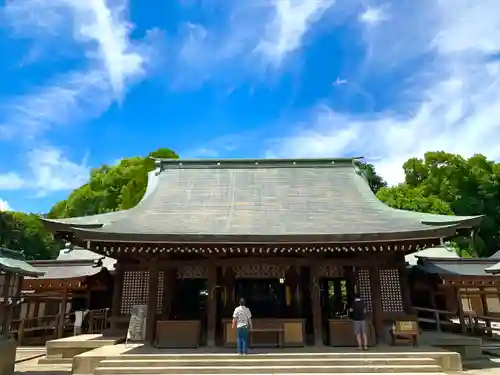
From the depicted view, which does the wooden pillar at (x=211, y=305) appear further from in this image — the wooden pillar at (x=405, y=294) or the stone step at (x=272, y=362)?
the wooden pillar at (x=405, y=294)

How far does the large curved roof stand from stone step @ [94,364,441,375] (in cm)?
312

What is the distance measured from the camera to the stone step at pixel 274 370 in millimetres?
9133

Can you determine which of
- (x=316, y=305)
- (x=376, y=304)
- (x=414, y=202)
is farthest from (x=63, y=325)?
(x=414, y=202)

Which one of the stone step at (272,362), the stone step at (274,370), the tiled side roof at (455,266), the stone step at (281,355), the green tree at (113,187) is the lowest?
the stone step at (274,370)

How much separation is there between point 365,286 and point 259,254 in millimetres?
3504

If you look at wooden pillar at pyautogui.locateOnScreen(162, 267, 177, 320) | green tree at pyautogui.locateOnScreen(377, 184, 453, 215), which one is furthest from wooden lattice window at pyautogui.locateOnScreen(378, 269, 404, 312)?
green tree at pyautogui.locateOnScreen(377, 184, 453, 215)

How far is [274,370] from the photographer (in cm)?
918

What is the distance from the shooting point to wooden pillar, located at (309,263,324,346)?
11.1m

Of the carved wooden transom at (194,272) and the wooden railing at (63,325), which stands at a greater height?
the carved wooden transom at (194,272)

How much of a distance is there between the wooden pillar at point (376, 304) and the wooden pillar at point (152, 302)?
255 inches

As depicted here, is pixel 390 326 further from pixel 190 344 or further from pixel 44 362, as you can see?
pixel 44 362

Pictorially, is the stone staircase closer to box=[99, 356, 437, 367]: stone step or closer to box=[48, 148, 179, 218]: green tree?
box=[99, 356, 437, 367]: stone step

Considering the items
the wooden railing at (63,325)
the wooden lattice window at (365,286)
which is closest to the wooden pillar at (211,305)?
the wooden lattice window at (365,286)

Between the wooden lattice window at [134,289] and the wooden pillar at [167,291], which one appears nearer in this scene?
→ the wooden pillar at [167,291]
